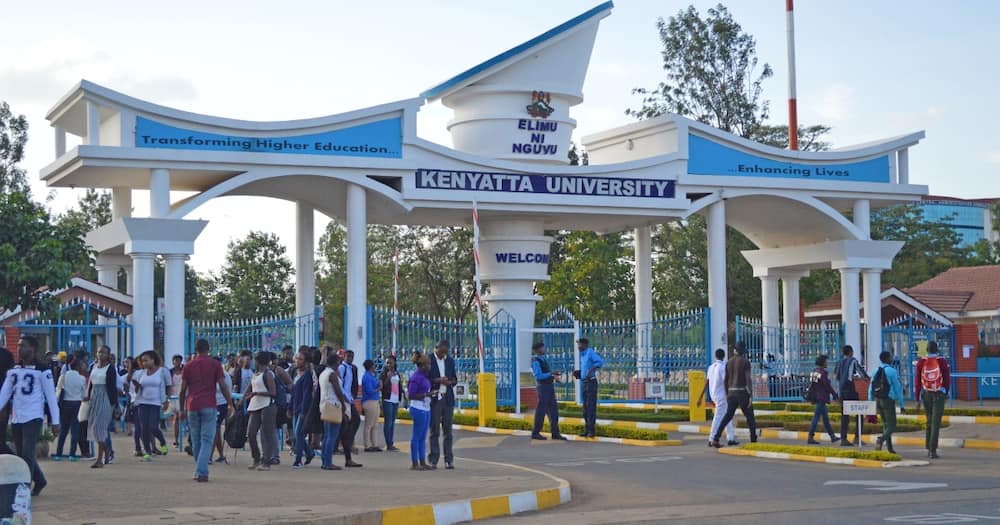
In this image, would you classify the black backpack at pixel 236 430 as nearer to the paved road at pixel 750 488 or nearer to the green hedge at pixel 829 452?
the paved road at pixel 750 488

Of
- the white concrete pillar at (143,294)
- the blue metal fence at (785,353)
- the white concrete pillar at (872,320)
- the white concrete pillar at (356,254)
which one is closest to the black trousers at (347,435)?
the white concrete pillar at (143,294)

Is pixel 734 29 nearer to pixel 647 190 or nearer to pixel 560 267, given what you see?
pixel 560 267

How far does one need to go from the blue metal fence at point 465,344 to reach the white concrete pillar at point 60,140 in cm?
753

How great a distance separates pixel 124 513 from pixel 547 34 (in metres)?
20.1

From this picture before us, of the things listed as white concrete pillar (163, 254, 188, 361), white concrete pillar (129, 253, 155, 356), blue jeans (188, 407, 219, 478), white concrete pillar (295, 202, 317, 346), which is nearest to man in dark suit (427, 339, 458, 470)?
blue jeans (188, 407, 219, 478)

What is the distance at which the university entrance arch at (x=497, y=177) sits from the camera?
2678cm

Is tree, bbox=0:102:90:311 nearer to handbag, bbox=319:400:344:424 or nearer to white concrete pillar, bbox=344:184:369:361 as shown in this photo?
white concrete pillar, bbox=344:184:369:361

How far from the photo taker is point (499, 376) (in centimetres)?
3022

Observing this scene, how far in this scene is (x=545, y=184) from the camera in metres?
30.4

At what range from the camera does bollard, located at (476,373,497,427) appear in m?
27.0

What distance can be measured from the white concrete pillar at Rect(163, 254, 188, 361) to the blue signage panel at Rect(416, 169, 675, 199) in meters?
5.55

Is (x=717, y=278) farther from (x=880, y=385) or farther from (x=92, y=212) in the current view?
(x=92, y=212)

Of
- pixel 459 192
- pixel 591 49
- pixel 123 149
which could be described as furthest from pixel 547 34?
pixel 123 149

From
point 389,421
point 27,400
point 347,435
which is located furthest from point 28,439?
point 389,421
